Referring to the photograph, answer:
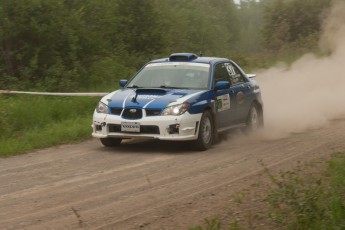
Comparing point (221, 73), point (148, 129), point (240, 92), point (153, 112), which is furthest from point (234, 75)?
point (148, 129)

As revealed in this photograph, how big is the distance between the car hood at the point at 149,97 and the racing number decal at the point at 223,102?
1.83ft

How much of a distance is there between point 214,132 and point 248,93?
1.98 m

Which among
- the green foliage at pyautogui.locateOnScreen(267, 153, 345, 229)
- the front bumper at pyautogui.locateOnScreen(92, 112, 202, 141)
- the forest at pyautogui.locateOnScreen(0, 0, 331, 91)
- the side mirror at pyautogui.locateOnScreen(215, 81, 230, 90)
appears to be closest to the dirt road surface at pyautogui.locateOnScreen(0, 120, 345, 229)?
the front bumper at pyautogui.locateOnScreen(92, 112, 202, 141)

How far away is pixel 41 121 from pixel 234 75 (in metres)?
4.44

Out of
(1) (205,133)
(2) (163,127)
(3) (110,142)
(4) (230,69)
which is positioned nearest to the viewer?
(2) (163,127)

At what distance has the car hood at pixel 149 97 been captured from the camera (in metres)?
11.5

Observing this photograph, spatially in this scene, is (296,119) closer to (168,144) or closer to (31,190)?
(168,144)

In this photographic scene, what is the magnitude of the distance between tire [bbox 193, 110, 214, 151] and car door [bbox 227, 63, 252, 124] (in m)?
1.21

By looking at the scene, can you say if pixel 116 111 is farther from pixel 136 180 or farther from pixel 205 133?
pixel 136 180

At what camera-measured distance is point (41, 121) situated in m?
15.0

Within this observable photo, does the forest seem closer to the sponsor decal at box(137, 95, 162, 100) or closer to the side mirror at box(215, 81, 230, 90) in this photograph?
the side mirror at box(215, 81, 230, 90)

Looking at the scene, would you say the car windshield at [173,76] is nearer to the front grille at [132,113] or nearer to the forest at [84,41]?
the front grille at [132,113]

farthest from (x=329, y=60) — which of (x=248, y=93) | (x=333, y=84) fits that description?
(x=248, y=93)

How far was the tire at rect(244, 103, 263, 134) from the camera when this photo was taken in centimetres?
1395
